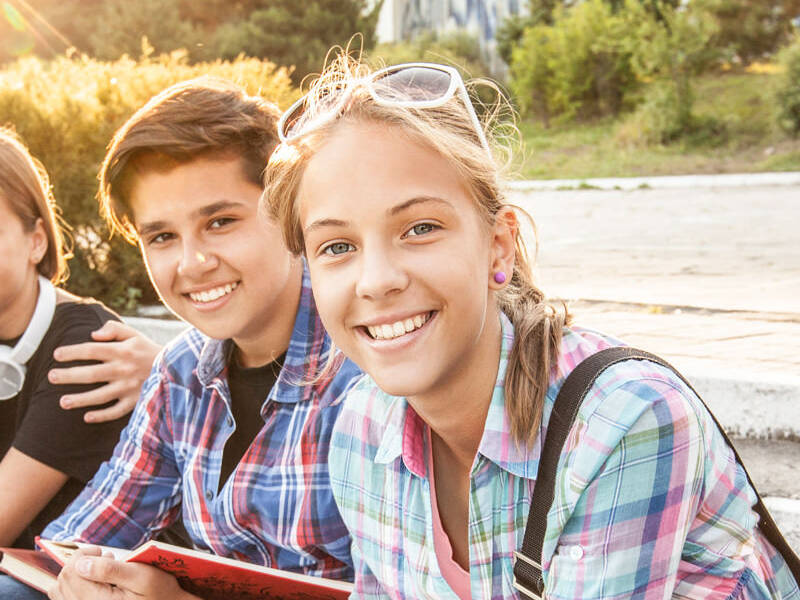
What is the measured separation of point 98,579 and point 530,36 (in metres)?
20.4

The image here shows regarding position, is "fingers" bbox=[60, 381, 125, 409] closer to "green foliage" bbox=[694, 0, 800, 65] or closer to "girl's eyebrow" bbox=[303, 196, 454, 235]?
→ "girl's eyebrow" bbox=[303, 196, 454, 235]

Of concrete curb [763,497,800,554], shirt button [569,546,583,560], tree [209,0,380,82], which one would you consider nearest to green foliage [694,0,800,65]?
tree [209,0,380,82]

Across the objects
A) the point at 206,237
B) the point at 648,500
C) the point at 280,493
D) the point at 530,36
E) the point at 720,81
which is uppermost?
the point at 530,36

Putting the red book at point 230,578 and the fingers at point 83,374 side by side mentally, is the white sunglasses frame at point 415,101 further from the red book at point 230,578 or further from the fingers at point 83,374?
the fingers at point 83,374

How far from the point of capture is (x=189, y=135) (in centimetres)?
218

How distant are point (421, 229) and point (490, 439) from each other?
395 millimetres

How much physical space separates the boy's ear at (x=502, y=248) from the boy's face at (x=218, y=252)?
28.1 inches

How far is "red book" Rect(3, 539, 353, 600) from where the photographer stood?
1863mm

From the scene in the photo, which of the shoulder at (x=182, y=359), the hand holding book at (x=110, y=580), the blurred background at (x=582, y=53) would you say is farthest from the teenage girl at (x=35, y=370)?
the blurred background at (x=582, y=53)

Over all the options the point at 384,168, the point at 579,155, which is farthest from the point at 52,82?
the point at 579,155

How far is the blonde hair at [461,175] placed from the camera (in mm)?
1568

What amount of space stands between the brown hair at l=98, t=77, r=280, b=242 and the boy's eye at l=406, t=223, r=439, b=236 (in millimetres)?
831

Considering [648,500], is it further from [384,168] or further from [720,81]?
[720,81]

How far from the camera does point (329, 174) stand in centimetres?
160
